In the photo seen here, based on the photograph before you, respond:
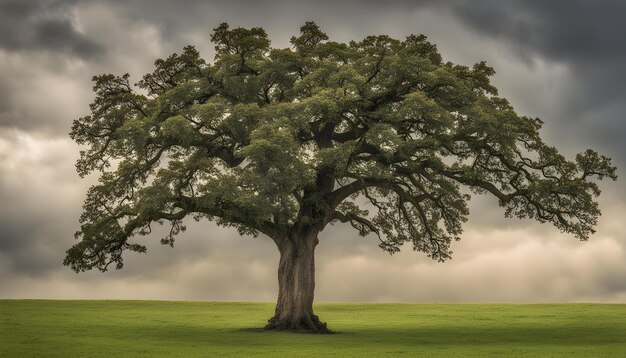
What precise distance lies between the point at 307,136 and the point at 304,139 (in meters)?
0.29

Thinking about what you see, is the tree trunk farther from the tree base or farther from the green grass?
the green grass

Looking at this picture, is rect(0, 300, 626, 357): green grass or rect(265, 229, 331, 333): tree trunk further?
rect(265, 229, 331, 333): tree trunk

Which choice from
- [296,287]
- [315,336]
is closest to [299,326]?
[296,287]

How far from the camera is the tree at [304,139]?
1613 inches

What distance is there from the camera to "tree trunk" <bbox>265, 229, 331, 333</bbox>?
146ft

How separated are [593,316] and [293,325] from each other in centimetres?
2670

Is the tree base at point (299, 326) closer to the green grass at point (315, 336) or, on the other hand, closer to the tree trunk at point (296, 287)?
the tree trunk at point (296, 287)

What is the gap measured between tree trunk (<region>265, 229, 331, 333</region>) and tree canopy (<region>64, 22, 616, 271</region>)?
0.97 meters

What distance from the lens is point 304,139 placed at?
45125 millimetres

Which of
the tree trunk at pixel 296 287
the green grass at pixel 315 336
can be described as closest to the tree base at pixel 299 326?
the tree trunk at pixel 296 287

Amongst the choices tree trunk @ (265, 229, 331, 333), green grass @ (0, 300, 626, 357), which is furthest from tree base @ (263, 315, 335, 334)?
green grass @ (0, 300, 626, 357)

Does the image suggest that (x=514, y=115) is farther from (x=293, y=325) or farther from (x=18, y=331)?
(x=18, y=331)

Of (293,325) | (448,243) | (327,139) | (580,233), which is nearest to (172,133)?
(327,139)

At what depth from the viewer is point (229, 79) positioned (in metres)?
43.9
